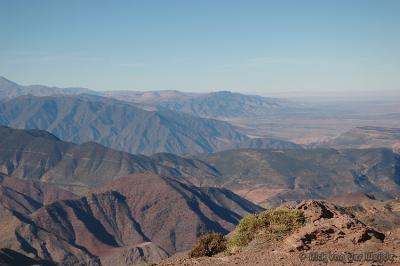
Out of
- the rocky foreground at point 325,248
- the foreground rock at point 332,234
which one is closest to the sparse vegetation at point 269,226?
the rocky foreground at point 325,248

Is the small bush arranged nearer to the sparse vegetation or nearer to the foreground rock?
the sparse vegetation

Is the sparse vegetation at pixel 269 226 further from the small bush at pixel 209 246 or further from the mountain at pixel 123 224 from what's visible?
the mountain at pixel 123 224

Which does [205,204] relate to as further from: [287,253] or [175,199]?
[287,253]

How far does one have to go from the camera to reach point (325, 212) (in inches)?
1151

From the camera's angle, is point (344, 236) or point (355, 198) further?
point (355, 198)

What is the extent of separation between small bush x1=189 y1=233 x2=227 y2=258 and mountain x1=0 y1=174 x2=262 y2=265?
85782mm

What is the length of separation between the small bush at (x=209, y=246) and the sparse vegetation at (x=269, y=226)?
375 cm

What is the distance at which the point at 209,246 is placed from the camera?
3409 cm

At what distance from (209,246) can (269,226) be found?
23.1ft

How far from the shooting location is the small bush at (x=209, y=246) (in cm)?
3353

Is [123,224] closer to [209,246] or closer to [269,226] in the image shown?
[209,246]

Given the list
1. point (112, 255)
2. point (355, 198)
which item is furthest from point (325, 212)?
point (355, 198)

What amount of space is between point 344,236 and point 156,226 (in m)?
136

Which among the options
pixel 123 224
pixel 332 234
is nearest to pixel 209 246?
pixel 332 234
